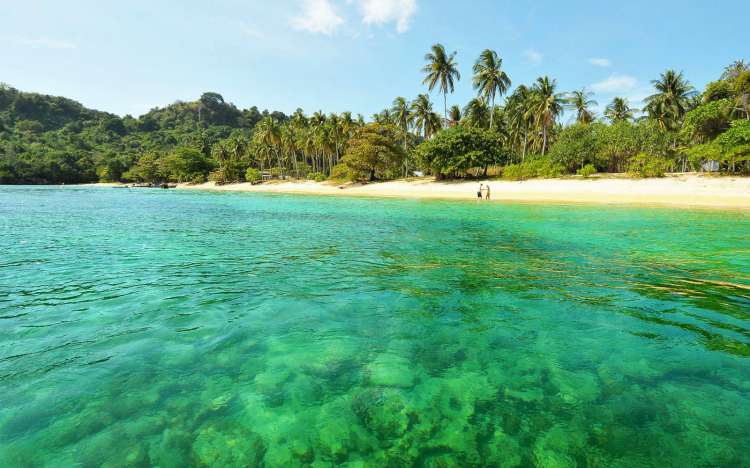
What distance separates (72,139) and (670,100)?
18216 centimetres

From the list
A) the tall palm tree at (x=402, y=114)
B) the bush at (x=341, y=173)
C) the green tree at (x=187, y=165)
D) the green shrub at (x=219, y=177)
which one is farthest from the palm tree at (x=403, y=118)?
the green tree at (x=187, y=165)

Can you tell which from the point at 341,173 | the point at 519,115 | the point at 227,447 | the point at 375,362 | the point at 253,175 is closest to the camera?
the point at 227,447

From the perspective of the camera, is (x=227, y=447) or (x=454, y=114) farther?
(x=454, y=114)

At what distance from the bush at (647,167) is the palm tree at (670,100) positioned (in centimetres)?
1901

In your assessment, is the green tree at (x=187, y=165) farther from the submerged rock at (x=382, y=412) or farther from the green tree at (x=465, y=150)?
the submerged rock at (x=382, y=412)

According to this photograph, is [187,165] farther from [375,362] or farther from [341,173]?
[375,362]

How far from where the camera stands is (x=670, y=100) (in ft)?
182

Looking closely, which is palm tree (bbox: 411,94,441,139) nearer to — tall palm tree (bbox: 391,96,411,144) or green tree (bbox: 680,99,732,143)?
tall palm tree (bbox: 391,96,411,144)

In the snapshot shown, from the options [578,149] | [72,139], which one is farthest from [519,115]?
[72,139]

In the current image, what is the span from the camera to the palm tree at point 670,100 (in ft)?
180

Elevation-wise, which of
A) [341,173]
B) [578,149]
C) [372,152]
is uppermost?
[372,152]

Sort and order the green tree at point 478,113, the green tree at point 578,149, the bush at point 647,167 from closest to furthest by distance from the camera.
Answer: the bush at point 647,167 < the green tree at point 578,149 < the green tree at point 478,113

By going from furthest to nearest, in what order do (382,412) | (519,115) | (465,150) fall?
1. (519,115)
2. (465,150)
3. (382,412)

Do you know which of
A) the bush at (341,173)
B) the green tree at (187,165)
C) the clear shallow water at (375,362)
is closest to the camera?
the clear shallow water at (375,362)
